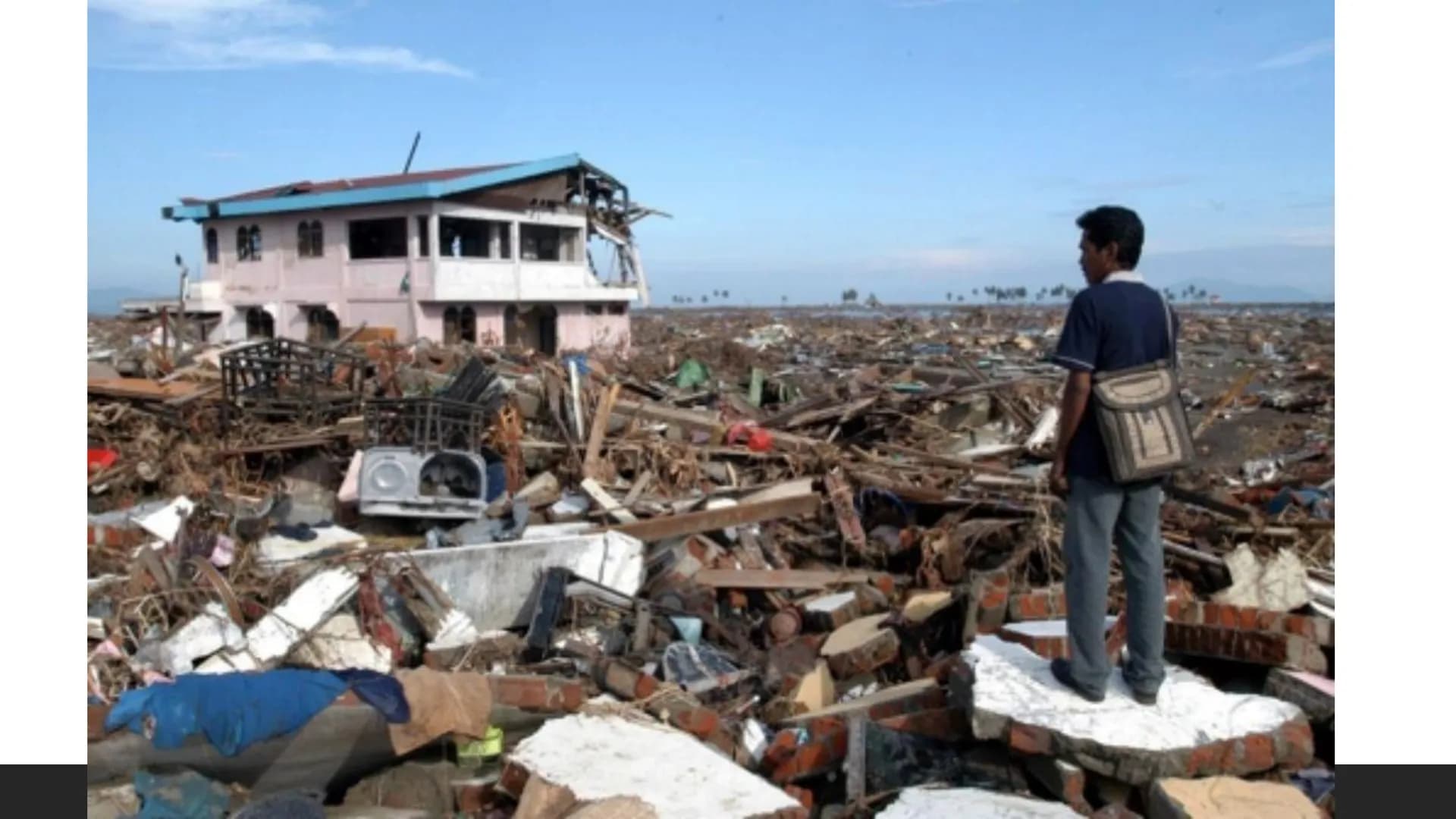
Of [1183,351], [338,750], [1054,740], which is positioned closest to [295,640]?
[338,750]

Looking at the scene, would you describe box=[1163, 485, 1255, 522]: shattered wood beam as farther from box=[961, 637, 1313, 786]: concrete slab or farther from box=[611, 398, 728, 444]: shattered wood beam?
box=[611, 398, 728, 444]: shattered wood beam

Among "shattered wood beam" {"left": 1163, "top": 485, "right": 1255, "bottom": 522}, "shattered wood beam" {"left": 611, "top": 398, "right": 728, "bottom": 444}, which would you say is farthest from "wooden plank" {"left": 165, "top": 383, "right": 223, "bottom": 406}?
"shattered wood beam" {"left": 1163, "top": 485, "right": 1255, "bottom": 522}

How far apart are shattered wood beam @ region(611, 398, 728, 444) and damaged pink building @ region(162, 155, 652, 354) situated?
10.9m

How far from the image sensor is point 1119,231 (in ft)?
12.3

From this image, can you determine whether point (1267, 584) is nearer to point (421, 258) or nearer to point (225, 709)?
point (225, 709)

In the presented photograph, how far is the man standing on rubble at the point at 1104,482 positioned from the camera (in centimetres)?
374

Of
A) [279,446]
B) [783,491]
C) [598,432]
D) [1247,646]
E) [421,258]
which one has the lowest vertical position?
[1247,646]

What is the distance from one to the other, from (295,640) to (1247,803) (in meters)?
4.99

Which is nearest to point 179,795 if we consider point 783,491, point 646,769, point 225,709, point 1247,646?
point 225,709

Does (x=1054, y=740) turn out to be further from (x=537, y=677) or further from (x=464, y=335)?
(x=464, y=335)

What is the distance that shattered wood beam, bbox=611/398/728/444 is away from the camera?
10.9m

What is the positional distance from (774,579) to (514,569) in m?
1.85

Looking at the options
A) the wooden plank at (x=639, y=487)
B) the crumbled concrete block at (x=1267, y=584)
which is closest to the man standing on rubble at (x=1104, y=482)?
the crumbled concrete block at (x=1267, y=584)

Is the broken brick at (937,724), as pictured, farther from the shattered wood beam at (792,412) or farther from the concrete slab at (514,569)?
the shattered wood beam at (792,412)
